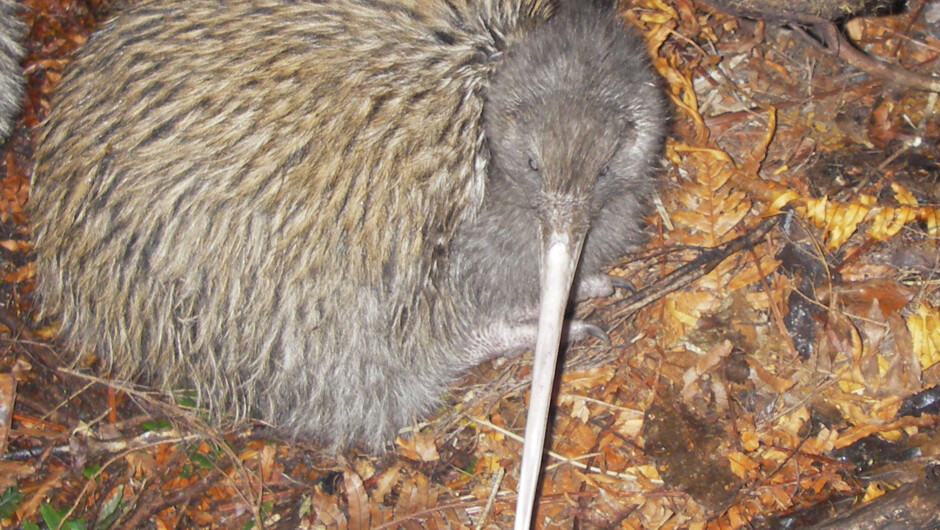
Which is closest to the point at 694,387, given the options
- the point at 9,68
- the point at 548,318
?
the point at 548,318

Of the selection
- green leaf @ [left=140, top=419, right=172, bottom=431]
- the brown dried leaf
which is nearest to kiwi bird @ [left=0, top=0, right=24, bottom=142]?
green leaf @ [left=140, top=419, right=172, bottom=431]

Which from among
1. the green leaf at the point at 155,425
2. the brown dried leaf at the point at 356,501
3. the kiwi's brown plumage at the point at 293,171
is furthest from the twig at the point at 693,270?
the green leaf at the point at 155,425

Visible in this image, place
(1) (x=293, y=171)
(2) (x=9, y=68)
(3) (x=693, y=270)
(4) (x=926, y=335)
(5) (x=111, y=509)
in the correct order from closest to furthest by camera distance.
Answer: (1) (x=293, y=171), (4) (x=926, y=335), (5) (x=111, y=509), (3) (x=693, y=270), (2) (x=9, y=68)

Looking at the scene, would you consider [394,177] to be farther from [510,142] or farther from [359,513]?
[359,513]

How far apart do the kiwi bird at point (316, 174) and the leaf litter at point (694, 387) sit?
1.37ft

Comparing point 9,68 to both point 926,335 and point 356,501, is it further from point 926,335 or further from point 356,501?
point 926,335

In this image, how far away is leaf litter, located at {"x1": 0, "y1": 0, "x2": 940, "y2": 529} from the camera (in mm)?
2738

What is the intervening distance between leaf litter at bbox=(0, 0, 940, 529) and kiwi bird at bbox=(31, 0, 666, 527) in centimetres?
42

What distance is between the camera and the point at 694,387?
9.59 feet

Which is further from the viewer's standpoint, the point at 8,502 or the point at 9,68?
the point at 9,68

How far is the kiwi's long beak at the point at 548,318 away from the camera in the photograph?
245cm

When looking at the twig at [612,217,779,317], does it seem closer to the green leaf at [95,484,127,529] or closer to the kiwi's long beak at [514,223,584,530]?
the kiwi's long beak at [514,223,584,530]

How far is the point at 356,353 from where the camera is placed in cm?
276

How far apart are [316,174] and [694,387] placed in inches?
59.8
